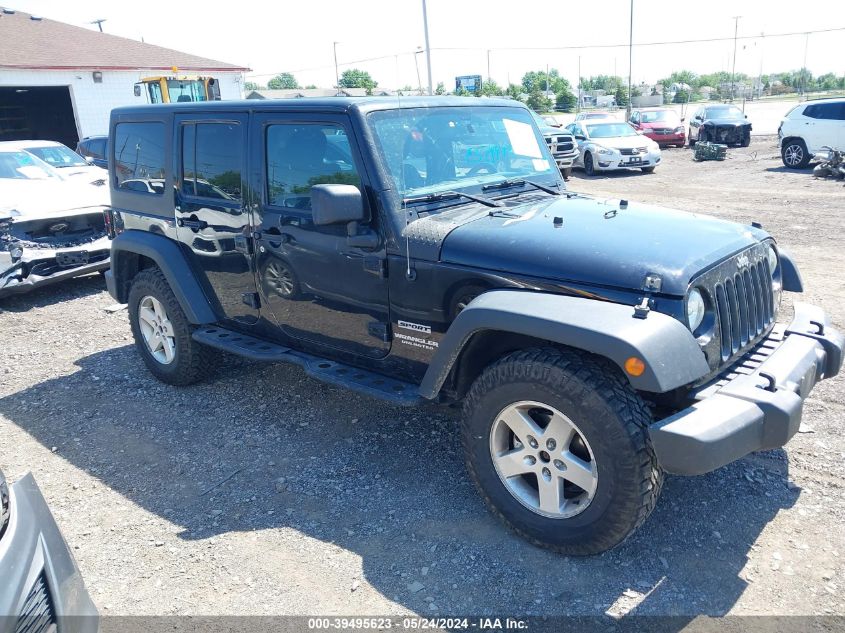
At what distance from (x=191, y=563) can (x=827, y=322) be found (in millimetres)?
3478

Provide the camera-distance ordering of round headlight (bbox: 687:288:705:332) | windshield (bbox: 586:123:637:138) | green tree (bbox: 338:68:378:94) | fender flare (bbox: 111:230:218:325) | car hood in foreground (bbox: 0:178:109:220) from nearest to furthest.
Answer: round headlight (bbox: 687:288:705:332)
fender flare (bbox: 111:230:218:325)
car hood in foreground (bbox: 0:178:109:220)
green tree (bbox: 338:68:378:94)
windshield (bbox: 586:123:637:138)

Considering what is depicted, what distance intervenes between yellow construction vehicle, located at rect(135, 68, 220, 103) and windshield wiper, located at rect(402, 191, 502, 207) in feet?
56.0

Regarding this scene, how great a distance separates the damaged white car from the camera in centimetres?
751

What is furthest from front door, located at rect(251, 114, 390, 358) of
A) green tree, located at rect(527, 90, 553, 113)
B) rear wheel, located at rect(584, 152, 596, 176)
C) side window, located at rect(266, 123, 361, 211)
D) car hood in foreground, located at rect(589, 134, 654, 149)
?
green tree, located at rect(527, 90, 553, 113)

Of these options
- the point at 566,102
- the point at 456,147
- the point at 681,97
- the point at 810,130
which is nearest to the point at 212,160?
the point at 456,147

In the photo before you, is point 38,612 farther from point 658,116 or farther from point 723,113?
point 658,116

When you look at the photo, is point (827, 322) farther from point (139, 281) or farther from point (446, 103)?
point (139, 281)

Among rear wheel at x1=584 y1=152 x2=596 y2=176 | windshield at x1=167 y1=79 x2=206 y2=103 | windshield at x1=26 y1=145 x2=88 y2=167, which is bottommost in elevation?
rear wheel at x1=584 y1=152 x2=596 y2=176

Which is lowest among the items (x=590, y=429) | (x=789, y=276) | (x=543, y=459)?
(x=543, y=459)

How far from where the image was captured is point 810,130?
16.9m

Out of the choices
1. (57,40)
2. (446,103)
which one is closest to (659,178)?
(446,103)

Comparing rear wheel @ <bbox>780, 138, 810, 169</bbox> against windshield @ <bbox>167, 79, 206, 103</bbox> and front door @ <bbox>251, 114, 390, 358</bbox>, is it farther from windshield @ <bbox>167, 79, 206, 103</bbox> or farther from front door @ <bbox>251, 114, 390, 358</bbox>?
front door @ <bbox>251, 114, 390, 358</bbox>

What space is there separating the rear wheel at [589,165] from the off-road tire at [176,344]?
15.5 metres

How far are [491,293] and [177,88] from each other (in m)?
19.0
